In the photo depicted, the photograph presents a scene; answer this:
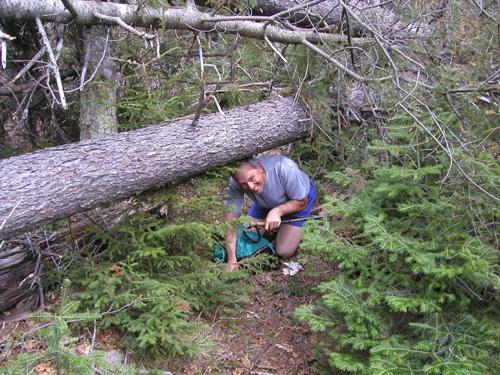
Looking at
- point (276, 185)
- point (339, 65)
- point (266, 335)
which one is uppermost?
point (339, 65)

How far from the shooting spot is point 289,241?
4.89m

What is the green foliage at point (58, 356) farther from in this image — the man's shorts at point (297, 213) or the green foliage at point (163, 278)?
the man's shorts at point (297, 213)

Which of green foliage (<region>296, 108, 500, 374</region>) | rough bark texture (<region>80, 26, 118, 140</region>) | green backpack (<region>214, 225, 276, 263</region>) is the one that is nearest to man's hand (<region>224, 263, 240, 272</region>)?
green backpack (<region>214, 225, 276, 263</region>)

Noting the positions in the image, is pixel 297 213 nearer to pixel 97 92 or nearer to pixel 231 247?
pixel 231 247

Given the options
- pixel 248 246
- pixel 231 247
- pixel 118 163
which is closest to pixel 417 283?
pixel 231 247

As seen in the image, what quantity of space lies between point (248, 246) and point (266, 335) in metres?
1.10

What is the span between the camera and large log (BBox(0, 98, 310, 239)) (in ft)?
10.4

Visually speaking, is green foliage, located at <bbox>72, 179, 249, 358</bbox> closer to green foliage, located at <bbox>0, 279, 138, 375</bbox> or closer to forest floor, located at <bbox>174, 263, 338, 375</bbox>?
forest floor, located at <bbox>174, 263, 338, 375</bbox>

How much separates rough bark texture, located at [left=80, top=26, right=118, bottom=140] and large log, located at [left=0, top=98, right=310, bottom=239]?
2.55ft

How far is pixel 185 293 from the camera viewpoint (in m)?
3.80

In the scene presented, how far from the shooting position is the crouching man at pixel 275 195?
444 centimetres

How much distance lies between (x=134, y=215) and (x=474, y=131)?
2.74 metres

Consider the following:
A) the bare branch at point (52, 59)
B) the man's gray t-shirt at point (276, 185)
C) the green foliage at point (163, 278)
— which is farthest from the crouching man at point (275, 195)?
the bare branch at point (52, 59)

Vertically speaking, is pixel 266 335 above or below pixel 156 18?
below
